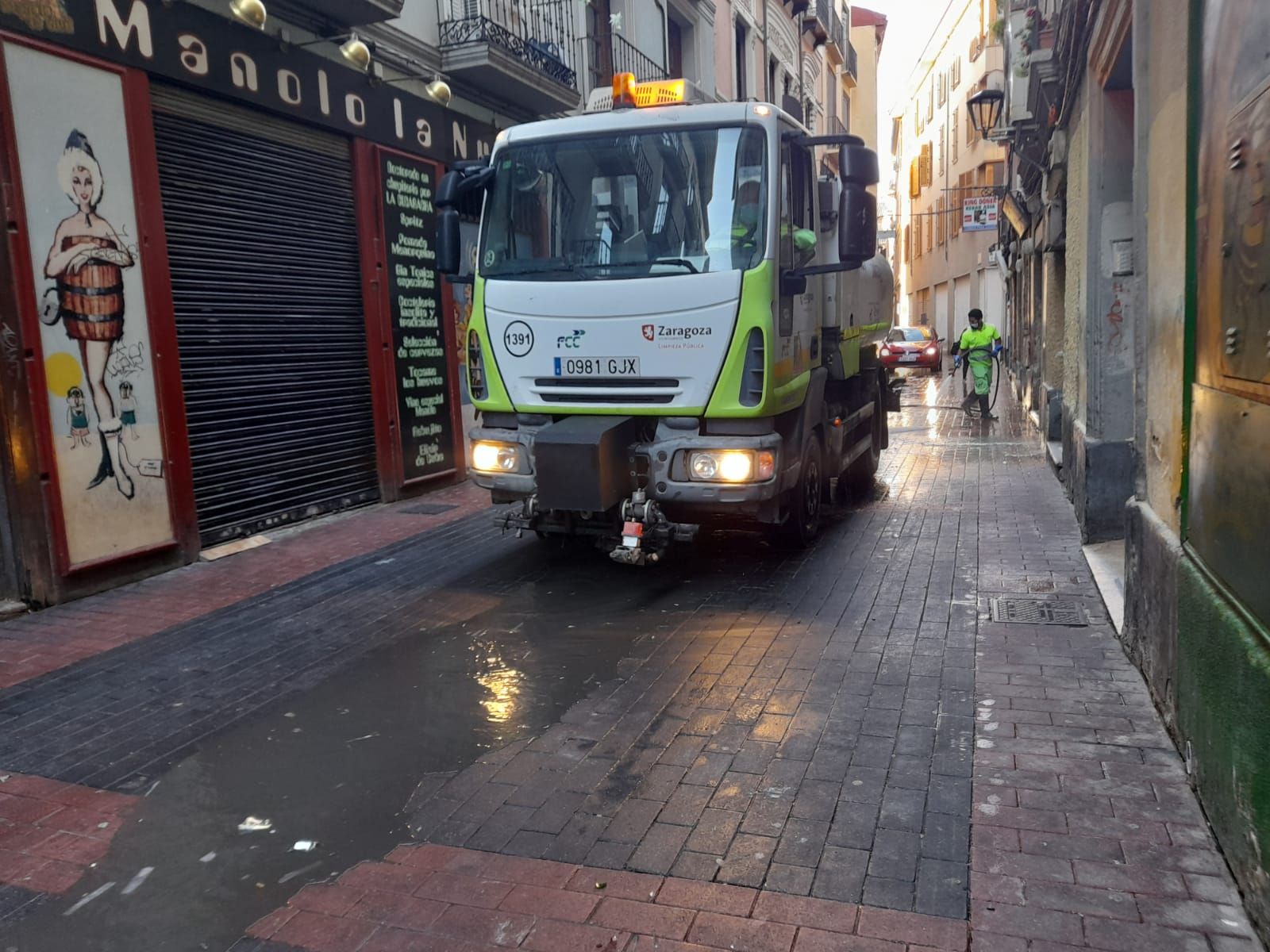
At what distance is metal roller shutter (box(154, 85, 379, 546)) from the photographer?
7.98m

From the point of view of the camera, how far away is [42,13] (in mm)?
6535

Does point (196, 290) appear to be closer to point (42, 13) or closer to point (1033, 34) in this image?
point (42, 13)

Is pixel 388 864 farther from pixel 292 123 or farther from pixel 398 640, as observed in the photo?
pixel 292 123

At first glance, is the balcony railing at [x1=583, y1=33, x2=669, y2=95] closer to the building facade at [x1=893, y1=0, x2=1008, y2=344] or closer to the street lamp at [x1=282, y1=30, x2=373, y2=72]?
the street lamp at [x1=282, y1=30, x2=373, y2=72]

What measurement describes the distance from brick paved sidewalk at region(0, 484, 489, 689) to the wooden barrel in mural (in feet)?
5.96

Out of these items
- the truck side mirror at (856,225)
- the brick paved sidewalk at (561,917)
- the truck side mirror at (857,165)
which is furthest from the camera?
the truck side mirror at (856,225)

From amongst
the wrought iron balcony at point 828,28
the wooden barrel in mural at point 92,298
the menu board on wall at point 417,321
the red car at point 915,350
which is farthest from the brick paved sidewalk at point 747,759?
the wrought iron balcony at point 828,28

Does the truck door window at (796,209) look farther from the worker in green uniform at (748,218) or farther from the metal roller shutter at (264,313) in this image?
the metal roller shutter at (264,313)

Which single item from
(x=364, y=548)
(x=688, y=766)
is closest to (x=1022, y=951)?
(x=688, y=766)

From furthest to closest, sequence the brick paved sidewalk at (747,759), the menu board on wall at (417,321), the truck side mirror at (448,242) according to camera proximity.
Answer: the menu board on wall at (417,321), the truck side mirror at (448,242), the brick paved sidewalk at (747,759)

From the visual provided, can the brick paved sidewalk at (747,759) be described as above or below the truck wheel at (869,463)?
below

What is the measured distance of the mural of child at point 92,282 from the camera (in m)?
6.76

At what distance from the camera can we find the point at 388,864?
11.0 ft

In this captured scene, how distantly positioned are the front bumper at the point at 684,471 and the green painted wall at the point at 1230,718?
2.86 meters
